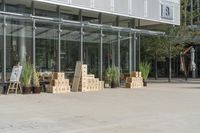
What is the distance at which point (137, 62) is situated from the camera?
3084cm

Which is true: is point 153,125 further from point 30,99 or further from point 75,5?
point 75,5

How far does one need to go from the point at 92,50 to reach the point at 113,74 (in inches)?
75.2

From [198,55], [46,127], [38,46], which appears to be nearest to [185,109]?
[46,127]

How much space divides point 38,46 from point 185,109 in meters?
10.5

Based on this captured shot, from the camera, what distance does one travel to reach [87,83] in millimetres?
23297

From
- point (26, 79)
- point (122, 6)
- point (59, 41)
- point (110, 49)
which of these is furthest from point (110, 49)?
point (26, 79)

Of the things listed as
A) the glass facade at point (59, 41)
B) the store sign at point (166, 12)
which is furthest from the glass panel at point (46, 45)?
the store sign at point (166, 12)

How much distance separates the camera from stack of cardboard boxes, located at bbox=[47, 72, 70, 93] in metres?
21.5

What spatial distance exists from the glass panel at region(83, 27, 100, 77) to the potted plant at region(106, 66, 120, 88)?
753 millimetres

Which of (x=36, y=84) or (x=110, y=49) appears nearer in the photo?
(x=36, y=84)

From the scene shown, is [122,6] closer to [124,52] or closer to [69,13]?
[124,52]

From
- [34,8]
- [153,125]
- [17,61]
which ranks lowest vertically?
[153,125]

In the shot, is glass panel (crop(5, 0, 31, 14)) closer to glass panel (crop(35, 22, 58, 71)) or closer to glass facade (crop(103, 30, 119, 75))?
glass panel (crop(35, 22, 58, 71))

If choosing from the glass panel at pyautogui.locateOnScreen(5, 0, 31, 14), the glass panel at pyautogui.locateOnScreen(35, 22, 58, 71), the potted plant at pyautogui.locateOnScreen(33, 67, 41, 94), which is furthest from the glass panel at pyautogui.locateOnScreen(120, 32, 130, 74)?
the potted plant at pyautogui.locateOnScreen(33, 67, 41, 94)
